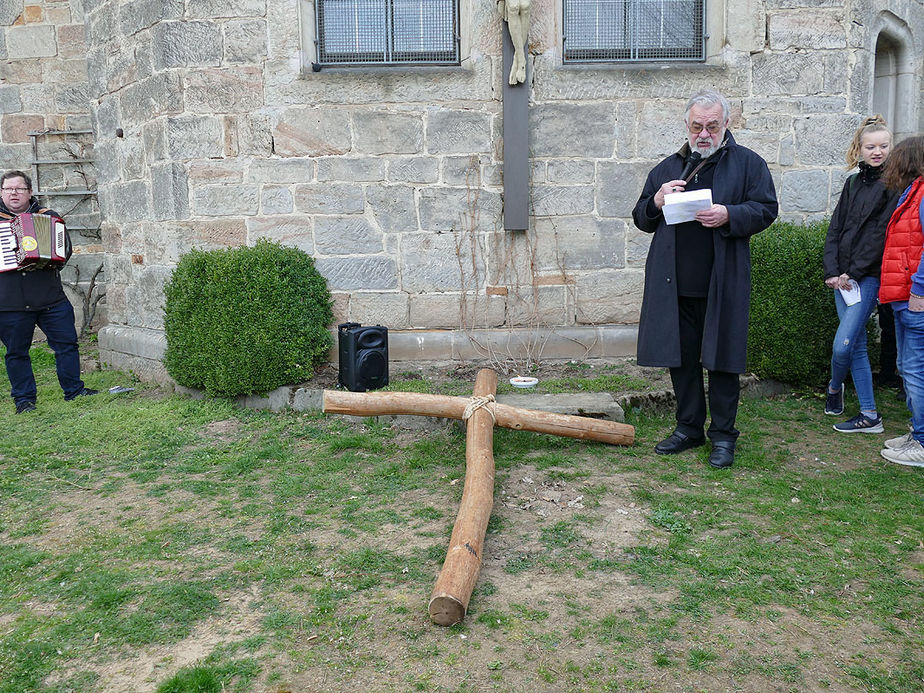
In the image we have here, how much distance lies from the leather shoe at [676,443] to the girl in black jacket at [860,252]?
1232 millimetres

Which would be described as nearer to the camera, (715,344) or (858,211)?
(715,344)

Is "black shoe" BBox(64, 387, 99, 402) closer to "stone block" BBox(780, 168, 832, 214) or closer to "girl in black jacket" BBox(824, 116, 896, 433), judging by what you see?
"girl in black jacket" BBox(824, 116, 896, 433)

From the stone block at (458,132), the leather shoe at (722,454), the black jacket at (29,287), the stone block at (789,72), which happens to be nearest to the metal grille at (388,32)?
the stone block at (458,132)

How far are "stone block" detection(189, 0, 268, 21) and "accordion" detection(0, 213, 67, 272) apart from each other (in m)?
2.13

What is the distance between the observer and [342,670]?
8.74ft

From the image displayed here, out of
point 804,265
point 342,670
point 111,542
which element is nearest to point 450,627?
point 342,670

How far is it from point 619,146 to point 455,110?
1.43m

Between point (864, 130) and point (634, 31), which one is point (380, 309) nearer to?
point (634, 31)

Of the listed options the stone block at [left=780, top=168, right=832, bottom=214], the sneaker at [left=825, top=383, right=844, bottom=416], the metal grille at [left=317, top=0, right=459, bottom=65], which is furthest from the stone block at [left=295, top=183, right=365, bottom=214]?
the sneaker at [left=825, top=383, right=844, bottom=416]

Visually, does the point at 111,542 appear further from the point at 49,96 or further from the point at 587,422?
the point at 49,96

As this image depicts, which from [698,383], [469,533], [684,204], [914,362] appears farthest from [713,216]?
[469,533]

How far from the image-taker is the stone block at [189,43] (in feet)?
21.4

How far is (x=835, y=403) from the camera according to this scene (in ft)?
18.7

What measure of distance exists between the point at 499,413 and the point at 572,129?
3.07 meters
